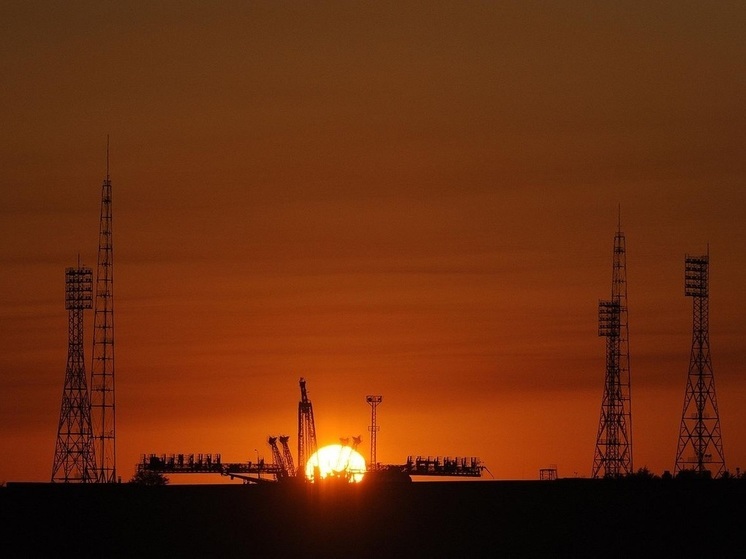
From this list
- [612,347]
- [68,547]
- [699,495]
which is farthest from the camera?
[612,347]

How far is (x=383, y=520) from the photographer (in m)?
101

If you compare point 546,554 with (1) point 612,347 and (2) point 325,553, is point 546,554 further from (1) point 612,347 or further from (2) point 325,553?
(1) point 612,347

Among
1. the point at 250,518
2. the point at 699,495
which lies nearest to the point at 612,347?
the point at 699,495

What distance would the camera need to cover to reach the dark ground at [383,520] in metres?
97.7

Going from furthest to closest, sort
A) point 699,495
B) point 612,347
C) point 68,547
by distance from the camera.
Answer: point 612,347
point 699,495
point 68,547

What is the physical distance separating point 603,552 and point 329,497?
15480 mm

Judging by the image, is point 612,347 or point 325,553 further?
point 612,347

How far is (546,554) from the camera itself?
100 meters

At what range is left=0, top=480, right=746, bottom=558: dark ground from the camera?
97688 mm

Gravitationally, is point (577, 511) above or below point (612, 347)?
below

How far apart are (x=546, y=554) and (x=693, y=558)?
8.30 meters

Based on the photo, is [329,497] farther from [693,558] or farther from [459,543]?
[693,558]

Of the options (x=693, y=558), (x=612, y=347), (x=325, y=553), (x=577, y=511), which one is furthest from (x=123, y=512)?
(x=612, y=347)

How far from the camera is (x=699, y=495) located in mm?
104500
